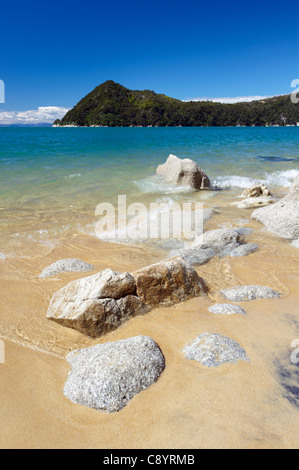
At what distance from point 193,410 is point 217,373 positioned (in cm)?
45

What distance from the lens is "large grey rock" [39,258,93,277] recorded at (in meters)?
4.85

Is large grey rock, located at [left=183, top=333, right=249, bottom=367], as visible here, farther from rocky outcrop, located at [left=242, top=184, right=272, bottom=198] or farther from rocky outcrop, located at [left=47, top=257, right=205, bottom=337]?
rocky outcrop, located at [left=242, top=184, right=272, bottom=198]

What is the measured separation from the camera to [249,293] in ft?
13.3

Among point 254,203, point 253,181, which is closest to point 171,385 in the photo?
point 254,203

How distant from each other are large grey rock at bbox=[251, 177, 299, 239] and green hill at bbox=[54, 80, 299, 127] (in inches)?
5264

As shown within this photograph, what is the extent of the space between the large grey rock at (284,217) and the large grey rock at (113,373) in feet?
16.3

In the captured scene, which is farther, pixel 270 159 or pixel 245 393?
pixel 270 159

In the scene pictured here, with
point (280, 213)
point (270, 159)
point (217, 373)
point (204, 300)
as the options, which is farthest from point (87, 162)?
point (217, 373)

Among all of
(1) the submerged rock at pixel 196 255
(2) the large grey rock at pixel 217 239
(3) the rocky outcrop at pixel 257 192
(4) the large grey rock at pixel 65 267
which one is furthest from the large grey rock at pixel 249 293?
(3) the rocky outcrop at pixel 257 192

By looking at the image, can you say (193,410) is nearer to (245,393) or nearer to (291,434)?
(245,393)

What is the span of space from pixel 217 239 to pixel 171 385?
378cm

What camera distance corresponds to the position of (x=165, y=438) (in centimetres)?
213

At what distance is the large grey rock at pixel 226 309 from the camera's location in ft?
11.9

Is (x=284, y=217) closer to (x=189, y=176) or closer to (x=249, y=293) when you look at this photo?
(x=249, y=293)
